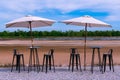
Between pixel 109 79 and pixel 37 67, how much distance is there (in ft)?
12.7

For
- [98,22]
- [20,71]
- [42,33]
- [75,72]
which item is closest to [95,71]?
[75,72]

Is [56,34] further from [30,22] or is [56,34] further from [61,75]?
[61,75]

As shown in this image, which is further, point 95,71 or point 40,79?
point 95,71


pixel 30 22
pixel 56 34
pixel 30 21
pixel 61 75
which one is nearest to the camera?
pixel 61 75

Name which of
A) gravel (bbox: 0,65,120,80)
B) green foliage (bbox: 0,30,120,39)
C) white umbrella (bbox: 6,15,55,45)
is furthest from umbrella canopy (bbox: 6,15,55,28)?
green foliage (bbox: 0,30,120,39)

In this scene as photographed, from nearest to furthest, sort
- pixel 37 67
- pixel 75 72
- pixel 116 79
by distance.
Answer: pixel 116 79 < pixel 75 72 < pixel 37 67

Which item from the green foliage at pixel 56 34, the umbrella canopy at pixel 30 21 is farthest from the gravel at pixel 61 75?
the green foliage at pixel 56 34

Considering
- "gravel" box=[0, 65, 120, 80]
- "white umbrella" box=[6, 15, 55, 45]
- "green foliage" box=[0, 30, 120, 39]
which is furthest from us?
"green foliage" box=[0, 30, 120, 39]

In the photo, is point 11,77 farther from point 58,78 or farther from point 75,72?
point 75,72

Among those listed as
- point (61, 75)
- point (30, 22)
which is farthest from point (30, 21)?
point (61, 75)

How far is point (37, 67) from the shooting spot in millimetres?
15992

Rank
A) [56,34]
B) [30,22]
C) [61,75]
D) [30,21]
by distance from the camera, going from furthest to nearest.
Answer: [56,34] < [30,22] < [30,21] < [61,75]

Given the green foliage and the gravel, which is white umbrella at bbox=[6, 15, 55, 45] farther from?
the green foliage

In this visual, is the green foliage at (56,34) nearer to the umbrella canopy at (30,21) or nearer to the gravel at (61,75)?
the umbrella canopy at (30,21)
